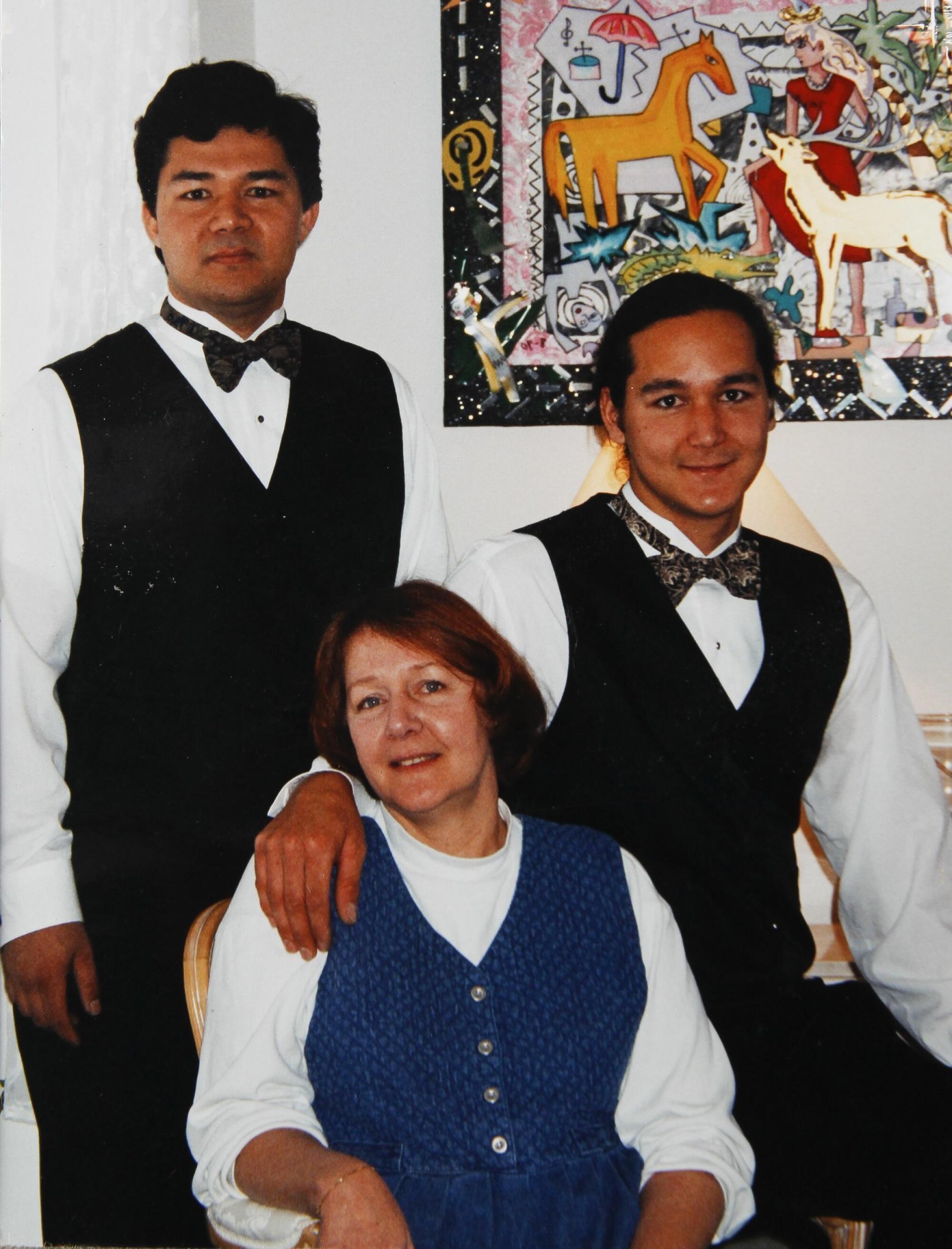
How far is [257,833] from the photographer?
5.22 ft

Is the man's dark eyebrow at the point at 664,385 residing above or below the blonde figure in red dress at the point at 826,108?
below

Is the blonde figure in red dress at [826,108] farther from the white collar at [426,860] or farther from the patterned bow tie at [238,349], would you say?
the white collar at [426,860]

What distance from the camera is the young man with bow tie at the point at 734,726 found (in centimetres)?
158

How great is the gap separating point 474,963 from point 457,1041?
9 centimetres

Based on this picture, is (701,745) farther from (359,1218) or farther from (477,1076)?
(359,1218)

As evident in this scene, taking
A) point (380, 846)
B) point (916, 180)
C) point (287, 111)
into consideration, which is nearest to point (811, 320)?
point (916, 180)

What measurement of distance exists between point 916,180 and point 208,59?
39.2 inches

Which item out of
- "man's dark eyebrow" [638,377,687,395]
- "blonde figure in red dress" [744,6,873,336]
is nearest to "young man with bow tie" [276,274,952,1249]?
"man's dark eyebrow" [638,377,687,395]

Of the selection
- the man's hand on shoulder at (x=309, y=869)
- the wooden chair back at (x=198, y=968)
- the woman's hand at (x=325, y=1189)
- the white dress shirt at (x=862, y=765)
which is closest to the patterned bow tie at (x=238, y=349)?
the white dress shirt at (x=862, y=765)

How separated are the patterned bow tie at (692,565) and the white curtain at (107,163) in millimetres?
756

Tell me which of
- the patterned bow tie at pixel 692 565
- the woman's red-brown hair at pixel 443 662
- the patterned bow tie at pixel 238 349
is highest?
the patterned bow tie at pixel 238 349

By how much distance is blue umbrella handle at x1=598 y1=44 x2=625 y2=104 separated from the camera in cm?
159

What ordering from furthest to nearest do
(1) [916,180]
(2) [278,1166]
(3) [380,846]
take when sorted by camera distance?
(1) [916,180]
(3) [380,846]
(2) [278,1166]

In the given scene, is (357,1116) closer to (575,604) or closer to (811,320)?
(575,604)
